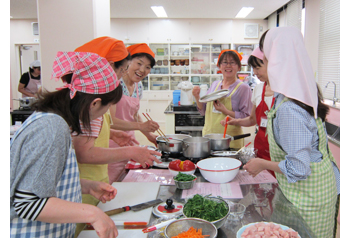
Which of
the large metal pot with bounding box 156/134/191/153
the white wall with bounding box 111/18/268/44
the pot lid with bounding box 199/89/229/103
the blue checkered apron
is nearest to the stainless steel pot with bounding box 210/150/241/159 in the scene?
the large metal pot with bounding box 156/134/191/153

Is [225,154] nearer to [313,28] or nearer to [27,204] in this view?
[27,204]

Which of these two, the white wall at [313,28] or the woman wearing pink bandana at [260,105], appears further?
the white wall at [313,28]

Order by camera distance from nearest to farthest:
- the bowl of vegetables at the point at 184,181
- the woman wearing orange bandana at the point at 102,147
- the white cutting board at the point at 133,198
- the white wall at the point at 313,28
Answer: the white cutting board at the point at 133,198
the woman wearing orange bandana at the point at 102,147
the bowl of vegetables at the point at 184,181
the white wall at the point at 313,28

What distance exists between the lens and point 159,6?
6328mm

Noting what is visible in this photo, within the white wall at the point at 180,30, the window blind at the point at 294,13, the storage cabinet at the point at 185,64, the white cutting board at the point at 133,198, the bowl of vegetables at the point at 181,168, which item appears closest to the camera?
the white cutting board at the point at 133,198

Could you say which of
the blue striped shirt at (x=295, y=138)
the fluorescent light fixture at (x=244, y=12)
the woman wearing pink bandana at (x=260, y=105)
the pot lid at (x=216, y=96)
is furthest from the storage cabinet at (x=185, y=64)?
the blue striped shirt at (x=295, y=138)

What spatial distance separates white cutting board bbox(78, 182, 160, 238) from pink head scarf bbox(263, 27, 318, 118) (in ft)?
2.80

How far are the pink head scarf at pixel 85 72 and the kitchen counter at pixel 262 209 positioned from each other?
0.61 metres

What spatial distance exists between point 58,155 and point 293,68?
112 cm

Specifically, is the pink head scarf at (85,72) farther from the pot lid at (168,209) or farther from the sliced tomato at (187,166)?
the sliced tomato at (187,166)

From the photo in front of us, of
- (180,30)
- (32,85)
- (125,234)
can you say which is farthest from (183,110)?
(180,30)

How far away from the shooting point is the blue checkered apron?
90 centimetres

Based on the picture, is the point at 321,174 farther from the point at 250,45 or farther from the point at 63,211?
the point at 250,45

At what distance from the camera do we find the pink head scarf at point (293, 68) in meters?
1.31
